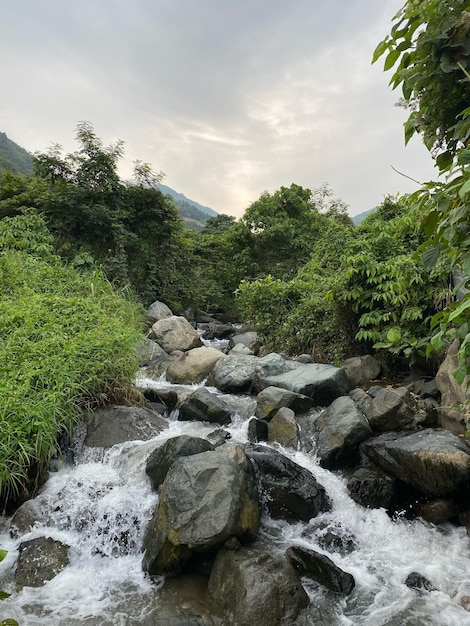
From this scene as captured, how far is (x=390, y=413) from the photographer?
5.48 m

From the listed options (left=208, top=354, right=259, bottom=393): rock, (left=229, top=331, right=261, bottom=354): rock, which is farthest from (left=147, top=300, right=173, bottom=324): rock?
(left=208, top=354, right=259, bottom=393): rock

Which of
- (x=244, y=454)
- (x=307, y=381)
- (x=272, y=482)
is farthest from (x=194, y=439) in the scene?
(x=307, y=381)

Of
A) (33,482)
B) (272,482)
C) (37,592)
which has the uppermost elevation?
(272,482)

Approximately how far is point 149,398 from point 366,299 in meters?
4.60

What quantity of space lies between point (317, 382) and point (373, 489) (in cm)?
221

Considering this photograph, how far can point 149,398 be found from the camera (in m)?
7.18

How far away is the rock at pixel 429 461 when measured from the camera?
166 inches

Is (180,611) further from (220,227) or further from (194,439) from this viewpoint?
(220,227)

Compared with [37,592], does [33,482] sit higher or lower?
higher

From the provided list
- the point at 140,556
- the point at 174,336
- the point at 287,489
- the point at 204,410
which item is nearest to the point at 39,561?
the point at 140,556

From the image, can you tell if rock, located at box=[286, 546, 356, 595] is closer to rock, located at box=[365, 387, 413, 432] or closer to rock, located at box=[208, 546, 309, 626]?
rock, located at box=[208, 546, 309, 626]

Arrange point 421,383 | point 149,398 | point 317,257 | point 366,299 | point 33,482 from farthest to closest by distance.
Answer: point 317,257 < point 366,299 < point 149,398 < point 421,383 < point 33,482

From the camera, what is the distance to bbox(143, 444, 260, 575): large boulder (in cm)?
367

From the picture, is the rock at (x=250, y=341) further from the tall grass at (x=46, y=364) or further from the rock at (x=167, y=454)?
the rock at (x=167, y=454)
